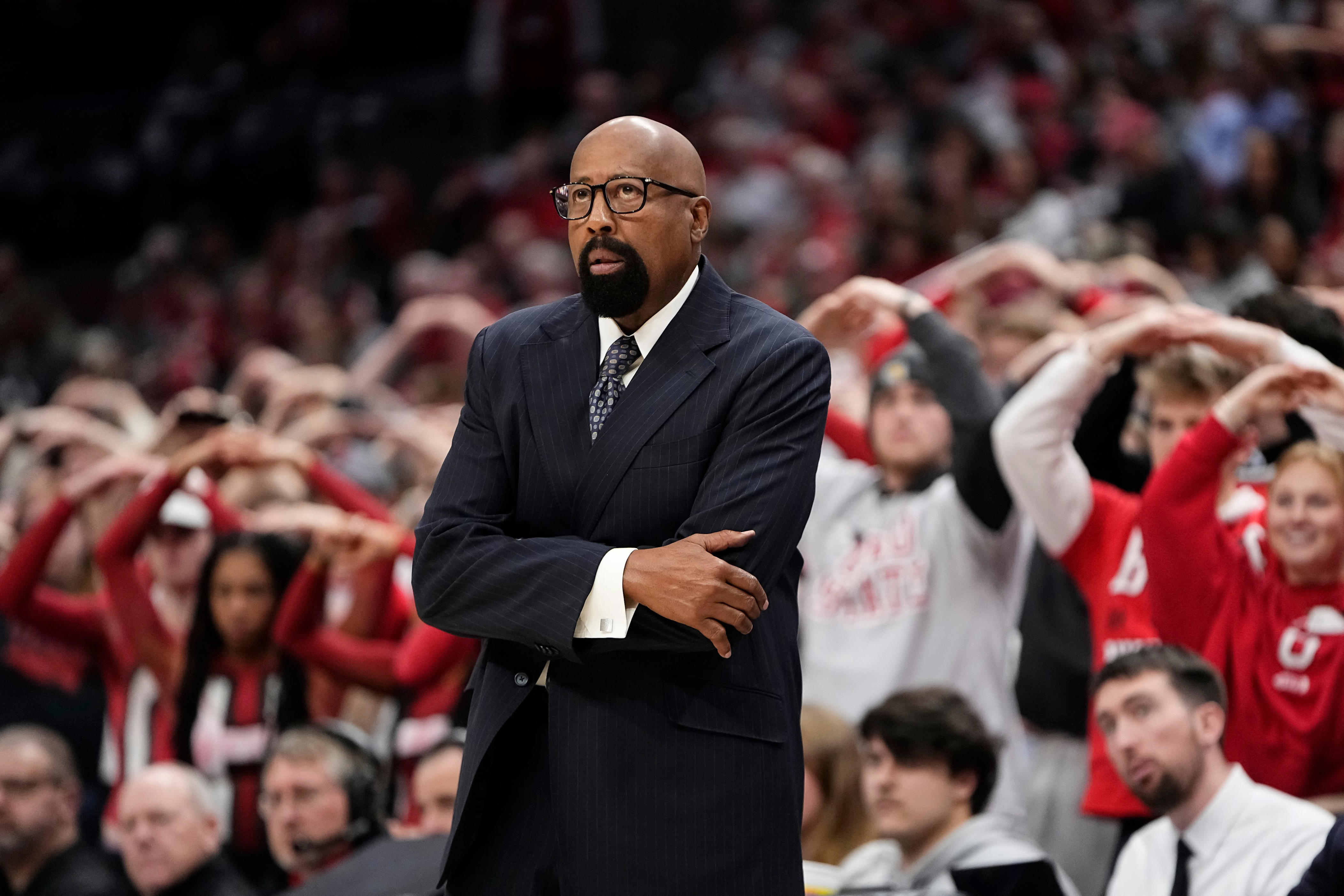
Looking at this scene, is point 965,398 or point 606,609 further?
point 965,398

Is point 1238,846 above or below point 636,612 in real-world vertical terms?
below

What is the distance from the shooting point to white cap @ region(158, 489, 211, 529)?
480cm

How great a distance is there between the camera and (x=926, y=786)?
352 cm

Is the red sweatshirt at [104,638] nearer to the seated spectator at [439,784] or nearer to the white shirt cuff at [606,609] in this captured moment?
the seated spectator at [439,784]

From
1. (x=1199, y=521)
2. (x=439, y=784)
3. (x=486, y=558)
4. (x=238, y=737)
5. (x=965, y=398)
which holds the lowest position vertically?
(x=439, y=784)

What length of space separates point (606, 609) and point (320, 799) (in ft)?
7.11

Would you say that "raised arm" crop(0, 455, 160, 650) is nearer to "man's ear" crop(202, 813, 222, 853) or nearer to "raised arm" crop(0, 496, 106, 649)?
"raised arm" crop(0, 496, 106, 649)

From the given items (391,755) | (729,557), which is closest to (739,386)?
(729,557)

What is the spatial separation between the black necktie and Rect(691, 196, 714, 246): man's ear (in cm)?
165

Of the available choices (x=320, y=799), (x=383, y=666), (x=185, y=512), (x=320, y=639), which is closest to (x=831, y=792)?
(x=320, y=799)

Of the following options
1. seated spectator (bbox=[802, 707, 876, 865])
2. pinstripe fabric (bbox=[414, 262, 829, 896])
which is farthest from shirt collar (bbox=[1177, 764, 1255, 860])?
pinstripe fabric (bbox=[414, 262, 829, 896])

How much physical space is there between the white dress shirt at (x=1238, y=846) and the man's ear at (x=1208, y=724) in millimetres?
78

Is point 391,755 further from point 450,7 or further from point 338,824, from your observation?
point 450,7

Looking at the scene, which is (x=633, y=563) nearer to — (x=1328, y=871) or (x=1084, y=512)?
(x=1328, y=871)
